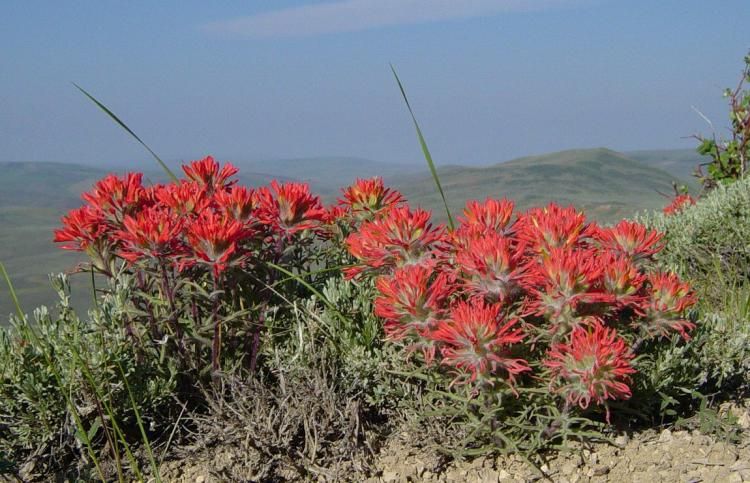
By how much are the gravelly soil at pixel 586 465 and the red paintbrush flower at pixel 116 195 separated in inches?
40.5

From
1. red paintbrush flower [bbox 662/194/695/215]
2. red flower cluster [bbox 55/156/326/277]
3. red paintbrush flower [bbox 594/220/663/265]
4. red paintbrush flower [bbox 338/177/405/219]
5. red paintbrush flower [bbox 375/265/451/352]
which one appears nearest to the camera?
red paintbrush flower [bbox 375/265/451/352]

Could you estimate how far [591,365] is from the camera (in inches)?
83.5

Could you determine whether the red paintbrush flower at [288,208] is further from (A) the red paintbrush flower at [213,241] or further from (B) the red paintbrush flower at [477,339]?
(B) the red paintbrush flower at [477,339]

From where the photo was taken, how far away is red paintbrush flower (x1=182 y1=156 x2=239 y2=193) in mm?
3146

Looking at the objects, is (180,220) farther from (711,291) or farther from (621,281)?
(711,291)

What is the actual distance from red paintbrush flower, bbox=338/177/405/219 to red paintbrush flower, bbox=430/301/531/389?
1.01 meters

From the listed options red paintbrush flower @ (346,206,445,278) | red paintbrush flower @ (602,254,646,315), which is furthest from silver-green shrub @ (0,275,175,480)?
red paintbrush flower @ (602,254,646,315)

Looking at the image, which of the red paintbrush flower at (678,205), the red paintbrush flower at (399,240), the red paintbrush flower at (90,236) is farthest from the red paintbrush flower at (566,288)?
the red paintbrush flower at (678,205)

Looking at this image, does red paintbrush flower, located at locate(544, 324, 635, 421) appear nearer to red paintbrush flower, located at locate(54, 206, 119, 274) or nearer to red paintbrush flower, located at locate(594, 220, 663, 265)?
red paintbrush flower, located at locate(594, 220, 663, 265)

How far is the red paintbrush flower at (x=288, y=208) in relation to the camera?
2729 mm

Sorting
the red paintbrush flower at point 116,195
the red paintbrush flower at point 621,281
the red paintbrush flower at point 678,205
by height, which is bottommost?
the red paintbrush flower at point 678,205

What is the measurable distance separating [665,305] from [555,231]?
0.44m

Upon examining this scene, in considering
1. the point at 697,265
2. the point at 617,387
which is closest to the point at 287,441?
the point at 617,387

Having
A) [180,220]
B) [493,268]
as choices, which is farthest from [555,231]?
[180,220]
